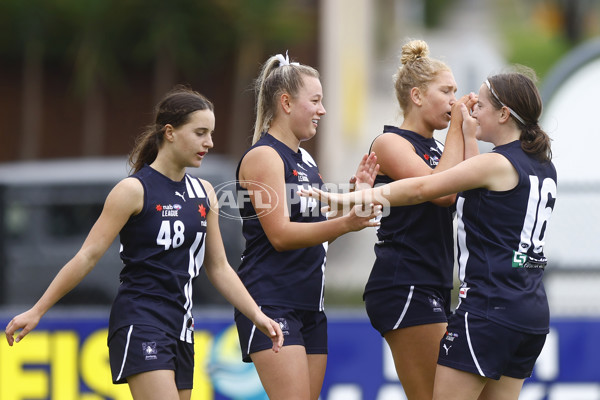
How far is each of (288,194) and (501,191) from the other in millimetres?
981

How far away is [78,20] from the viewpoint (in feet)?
50.3

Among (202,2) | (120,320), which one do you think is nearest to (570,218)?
(120,320)

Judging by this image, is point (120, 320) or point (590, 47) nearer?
point (120, 320)

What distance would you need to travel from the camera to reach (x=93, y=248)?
4035mm

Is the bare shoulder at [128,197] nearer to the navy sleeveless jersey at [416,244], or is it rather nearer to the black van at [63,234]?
the navy sleeveless jersey at [416,244]

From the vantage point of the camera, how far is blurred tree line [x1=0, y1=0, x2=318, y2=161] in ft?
50.3

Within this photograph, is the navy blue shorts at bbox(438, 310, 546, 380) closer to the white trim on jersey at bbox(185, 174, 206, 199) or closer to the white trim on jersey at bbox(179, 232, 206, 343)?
the white trim on jersey at bbox(179, 232, 206, 343)

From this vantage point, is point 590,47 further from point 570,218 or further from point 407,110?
point 407,110

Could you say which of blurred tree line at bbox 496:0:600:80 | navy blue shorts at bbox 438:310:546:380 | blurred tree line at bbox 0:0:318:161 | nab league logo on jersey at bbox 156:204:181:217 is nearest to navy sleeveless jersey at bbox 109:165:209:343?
A: nab league logo on jersey at bbox 156:204:181:217

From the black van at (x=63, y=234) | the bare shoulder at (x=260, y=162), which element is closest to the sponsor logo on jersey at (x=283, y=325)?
the bare shoulder at (x=260, y=162)

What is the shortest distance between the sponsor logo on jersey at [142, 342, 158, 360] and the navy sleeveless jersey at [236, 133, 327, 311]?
0.54 meters

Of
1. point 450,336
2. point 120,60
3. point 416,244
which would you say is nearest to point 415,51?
point 416,244

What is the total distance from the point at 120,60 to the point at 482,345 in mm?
13106

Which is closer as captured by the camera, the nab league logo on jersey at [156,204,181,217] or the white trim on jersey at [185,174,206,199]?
the nab league logo on jersey at [156,204,181,217]
